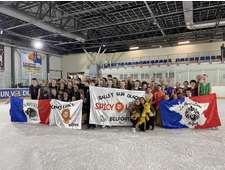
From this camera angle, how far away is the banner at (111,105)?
16.8ft

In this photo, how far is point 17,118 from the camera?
6.04 metres

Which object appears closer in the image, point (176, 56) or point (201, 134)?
point (201, 134)

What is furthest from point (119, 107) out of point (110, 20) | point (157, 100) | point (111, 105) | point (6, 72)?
point (6, 72)

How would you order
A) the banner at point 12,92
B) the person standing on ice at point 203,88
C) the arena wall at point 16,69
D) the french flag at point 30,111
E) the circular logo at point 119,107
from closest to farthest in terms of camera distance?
the circular logo at point 119,107, the person standing on ice at point 203,88, the french flag at point 30,111, the banner at point 12,92, the arena wall at point 16,69

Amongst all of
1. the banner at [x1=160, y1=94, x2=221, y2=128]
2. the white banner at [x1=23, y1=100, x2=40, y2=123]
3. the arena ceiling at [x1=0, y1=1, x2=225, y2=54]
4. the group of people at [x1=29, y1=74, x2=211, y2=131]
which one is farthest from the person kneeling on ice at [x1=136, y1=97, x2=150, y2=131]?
the arena ceiling at [x1=0, y1=1, x2=225, y2=54]

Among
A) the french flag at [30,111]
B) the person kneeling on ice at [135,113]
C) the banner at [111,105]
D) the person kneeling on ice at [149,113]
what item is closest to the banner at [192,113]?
the person kneeling on ice at [149,113]

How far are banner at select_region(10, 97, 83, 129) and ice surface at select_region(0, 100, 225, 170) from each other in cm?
36

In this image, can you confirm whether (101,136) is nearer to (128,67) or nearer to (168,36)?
(168,36)

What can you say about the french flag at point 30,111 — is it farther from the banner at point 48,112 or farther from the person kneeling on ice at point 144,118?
the person kneeling on ice at point 144,118

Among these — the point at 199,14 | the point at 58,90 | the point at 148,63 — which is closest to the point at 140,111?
the point at 58,90

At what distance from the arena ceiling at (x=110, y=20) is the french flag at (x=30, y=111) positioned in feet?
12.8

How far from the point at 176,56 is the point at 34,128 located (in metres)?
14.1

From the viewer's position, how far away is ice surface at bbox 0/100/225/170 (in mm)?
2875

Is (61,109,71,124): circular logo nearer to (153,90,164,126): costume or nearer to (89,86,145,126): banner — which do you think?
(89,86,145,126): banner
